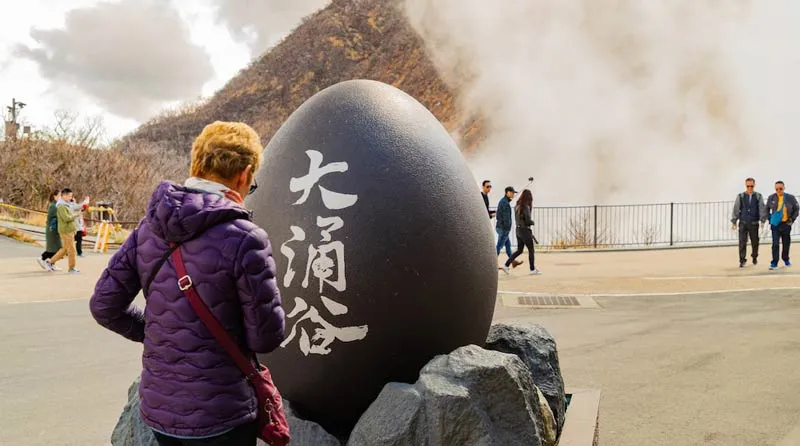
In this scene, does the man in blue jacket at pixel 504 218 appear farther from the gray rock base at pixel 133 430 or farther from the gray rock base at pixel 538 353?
the gray rock base at pixel 133 430

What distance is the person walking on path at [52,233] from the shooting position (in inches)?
608

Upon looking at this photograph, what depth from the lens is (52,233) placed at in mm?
15789

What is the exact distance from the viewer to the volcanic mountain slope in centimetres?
5841

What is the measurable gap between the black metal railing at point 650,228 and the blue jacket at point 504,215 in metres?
8.24

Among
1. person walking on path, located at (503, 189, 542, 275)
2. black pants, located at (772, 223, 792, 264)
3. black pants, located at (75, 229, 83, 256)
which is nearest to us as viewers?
person walking on path, located at (503, 189, 542, 275)

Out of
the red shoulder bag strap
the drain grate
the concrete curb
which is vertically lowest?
the drain grate

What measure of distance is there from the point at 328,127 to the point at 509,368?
5.49 feet

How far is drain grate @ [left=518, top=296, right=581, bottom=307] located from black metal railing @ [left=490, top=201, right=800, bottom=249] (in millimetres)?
11302

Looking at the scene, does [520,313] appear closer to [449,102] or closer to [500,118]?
[500,118]

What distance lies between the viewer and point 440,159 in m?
4.09

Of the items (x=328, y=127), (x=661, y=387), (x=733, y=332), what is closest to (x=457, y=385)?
(x=328, y=127)

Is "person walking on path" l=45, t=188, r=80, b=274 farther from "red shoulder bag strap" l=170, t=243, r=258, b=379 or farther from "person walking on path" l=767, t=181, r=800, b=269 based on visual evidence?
"person walking on path" l=767, t=181, r=800, b=269

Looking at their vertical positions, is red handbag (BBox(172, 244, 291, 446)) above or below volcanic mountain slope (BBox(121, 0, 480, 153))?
below

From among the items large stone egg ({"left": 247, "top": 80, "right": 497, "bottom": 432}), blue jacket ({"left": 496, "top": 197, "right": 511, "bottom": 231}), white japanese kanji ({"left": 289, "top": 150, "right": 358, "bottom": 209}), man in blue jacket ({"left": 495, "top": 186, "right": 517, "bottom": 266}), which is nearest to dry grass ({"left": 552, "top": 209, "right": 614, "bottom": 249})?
man in blue jacket ({"left": 495, "top": 186, "right": 517, "bottom": 266})
